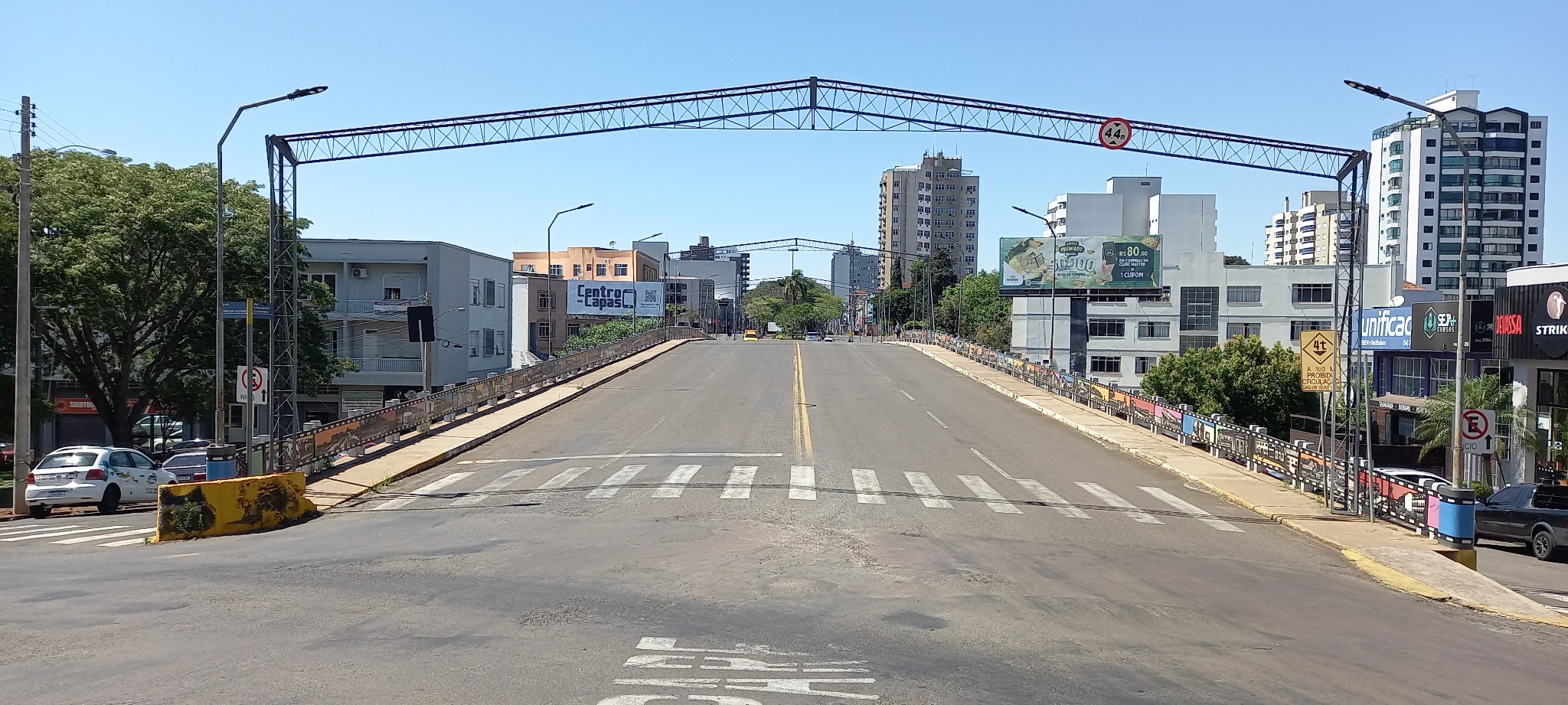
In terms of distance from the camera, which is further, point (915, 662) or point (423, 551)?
point (423, 551)

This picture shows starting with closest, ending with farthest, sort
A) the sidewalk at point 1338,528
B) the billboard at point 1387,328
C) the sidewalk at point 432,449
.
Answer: the sidewalk at point 1338,528
the sidewalk at point 432,449
the billboard at point 1387,328

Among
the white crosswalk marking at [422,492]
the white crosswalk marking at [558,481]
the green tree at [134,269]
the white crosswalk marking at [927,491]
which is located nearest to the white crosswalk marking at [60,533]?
the white crosswalk marking at [422,492]

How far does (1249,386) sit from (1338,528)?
39701 millimetres

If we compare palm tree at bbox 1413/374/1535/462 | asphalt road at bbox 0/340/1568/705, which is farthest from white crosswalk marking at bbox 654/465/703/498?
palm tree at bbox 1413/374/1535/462

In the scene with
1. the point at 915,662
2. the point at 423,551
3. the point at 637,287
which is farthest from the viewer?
the point at 637,287

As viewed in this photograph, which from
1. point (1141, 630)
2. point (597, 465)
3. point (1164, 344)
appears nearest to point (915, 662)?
point (1141, 630)

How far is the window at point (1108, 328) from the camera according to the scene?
8306 cm

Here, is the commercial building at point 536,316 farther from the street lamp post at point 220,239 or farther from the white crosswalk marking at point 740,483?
the white crosswalk marking at point 740,483

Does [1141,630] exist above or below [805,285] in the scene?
below

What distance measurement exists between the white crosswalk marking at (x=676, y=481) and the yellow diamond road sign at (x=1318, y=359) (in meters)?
13.0

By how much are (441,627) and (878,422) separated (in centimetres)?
2445

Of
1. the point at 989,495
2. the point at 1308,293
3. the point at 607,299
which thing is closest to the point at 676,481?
the point at 989,495

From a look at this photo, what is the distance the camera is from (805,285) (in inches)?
7687

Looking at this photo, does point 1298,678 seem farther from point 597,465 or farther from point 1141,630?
point 597,465
